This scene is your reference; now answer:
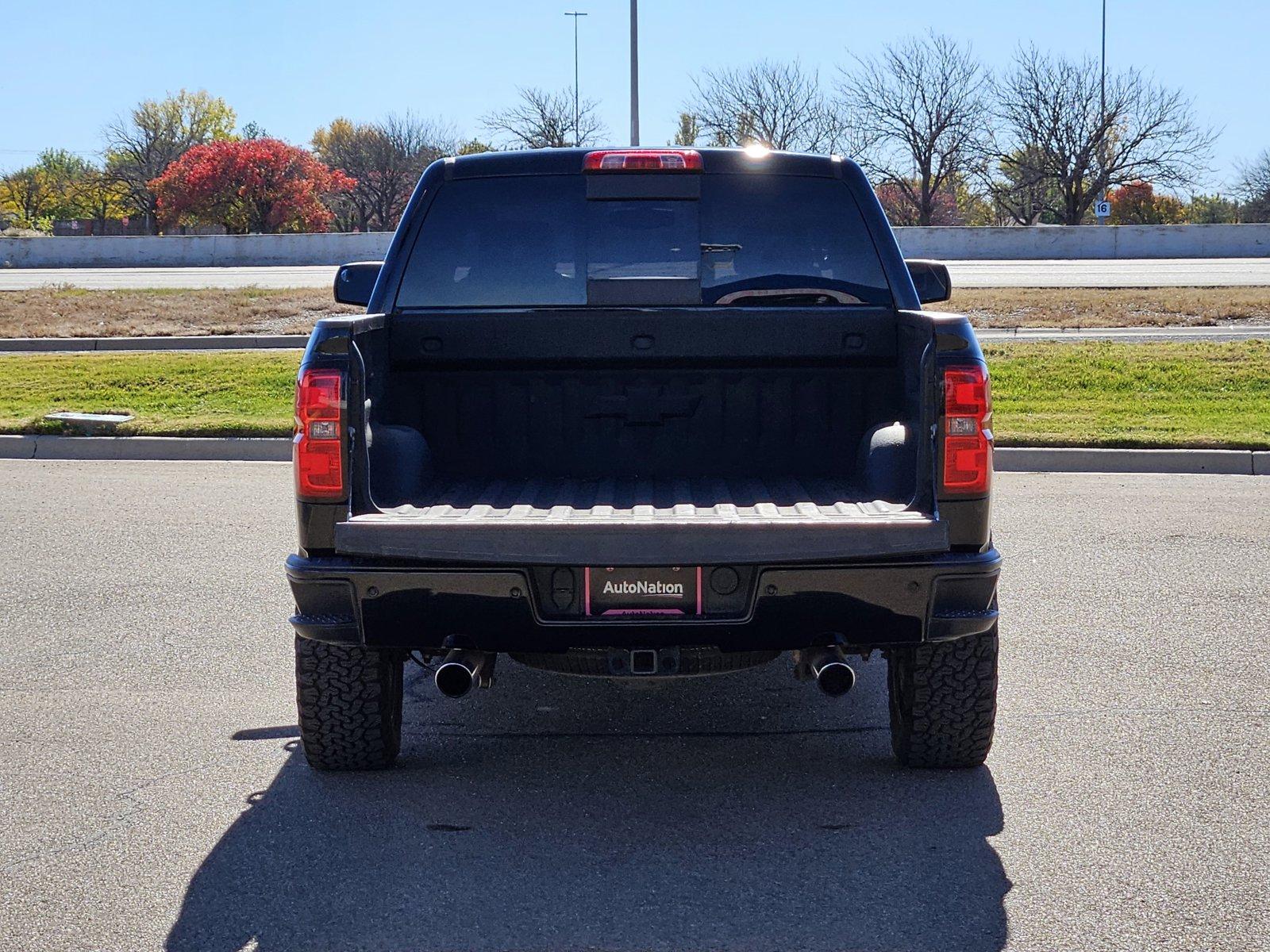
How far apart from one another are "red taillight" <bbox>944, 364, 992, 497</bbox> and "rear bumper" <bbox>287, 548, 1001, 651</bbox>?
209mm

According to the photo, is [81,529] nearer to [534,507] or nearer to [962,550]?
[534,507]

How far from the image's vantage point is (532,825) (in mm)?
4258

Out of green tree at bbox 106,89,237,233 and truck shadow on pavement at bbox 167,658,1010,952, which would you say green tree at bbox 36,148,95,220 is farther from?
truck shadow on pavement at bbox 167,658,1010,952

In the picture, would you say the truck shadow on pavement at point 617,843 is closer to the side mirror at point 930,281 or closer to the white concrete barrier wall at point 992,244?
the side mirror at point 930,281

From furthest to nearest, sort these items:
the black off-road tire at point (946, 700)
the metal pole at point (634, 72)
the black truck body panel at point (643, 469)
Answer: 1. the metal pole at point (634, 72)
2. the black off-road tire at point (946, 700)
3. the black truck body panel at point (643, 469)

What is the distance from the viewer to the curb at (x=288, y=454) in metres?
11.9

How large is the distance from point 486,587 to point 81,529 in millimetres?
6173

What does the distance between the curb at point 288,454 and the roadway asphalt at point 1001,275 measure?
542 inches

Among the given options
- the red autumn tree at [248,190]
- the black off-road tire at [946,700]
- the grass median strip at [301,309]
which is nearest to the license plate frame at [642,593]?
the black off-road tire at [946,700]

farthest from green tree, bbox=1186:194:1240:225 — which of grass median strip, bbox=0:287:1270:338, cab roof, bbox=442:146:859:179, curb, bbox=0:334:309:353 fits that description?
cab roof, bbox=442:146:859:179

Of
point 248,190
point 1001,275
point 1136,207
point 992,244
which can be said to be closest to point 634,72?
point 1001,275

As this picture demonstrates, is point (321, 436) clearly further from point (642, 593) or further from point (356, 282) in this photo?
point (356, 282)

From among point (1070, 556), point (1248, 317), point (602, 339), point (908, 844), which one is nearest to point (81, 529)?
point (602, 339)

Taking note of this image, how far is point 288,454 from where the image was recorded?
13.3 m
